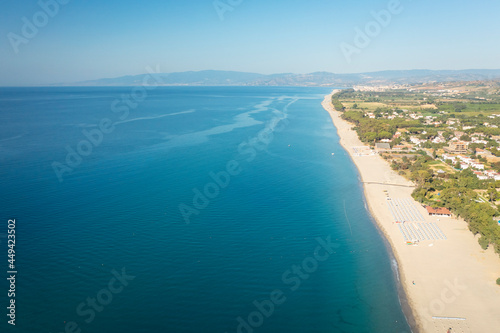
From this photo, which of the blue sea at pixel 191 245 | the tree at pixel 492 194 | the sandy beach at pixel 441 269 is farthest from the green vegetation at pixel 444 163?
the blue sea at pixel 191 245

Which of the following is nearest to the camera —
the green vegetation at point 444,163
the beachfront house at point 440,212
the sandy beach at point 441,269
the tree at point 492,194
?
the sandy beach at point 441,269

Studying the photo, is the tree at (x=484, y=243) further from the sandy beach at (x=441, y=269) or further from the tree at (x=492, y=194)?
the tree at (x=492, y=194)

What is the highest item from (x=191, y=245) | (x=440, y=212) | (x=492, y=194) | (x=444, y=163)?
(x=191, y=245)

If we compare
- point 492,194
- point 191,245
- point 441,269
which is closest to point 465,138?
point 492,194

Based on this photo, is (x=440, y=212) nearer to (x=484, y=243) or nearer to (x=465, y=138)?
(x=484, y=243)

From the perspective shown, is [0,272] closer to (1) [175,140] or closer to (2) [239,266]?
(2) [239,266]
